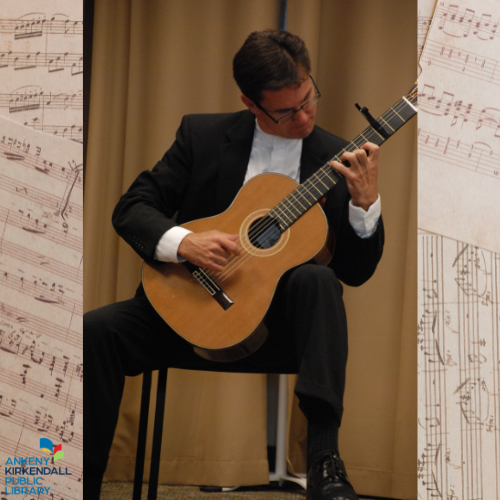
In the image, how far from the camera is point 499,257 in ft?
3.40

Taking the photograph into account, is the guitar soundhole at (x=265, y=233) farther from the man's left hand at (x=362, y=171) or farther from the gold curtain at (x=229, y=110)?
the gold curtain at (x=229, y=110)

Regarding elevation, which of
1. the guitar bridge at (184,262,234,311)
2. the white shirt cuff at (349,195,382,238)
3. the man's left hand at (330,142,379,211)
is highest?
the man's left hand at (330,142,379,211)

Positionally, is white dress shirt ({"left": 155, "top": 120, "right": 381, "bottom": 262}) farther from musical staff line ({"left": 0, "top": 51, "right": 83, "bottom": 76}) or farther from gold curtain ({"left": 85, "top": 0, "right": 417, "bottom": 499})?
musical staff line ({"left": 0, "top": 51, "right": 83, "bottom": 76})

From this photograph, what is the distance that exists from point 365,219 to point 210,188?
1.60 feet

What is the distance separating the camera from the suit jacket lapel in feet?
5.39

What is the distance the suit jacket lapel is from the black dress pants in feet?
1.15

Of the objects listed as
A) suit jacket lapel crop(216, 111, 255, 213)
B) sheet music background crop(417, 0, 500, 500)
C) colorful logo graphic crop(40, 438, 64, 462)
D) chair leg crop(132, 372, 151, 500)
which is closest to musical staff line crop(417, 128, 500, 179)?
sheet music background crop(417, 0, 500, 500)

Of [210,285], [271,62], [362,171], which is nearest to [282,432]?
[210,285]

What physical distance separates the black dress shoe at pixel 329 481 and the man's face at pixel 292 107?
880 millimetres

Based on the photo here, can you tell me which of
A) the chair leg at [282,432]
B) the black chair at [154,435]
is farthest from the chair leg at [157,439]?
the chair leg at [282,432]

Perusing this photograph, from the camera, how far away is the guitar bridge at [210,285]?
4.51 ft

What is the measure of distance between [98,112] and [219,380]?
105 cm

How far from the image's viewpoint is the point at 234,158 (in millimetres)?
1676

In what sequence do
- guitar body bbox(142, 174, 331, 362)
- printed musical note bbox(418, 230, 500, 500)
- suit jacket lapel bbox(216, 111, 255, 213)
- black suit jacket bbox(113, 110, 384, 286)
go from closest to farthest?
printed musical note bbox(418, 230, 500, 500), guitar body bbox(142, 174, 331, 362), black suit jacket bbox(113, 110, 384, 286), suit jacket lapel bbox(216, 111, 255, 213)
